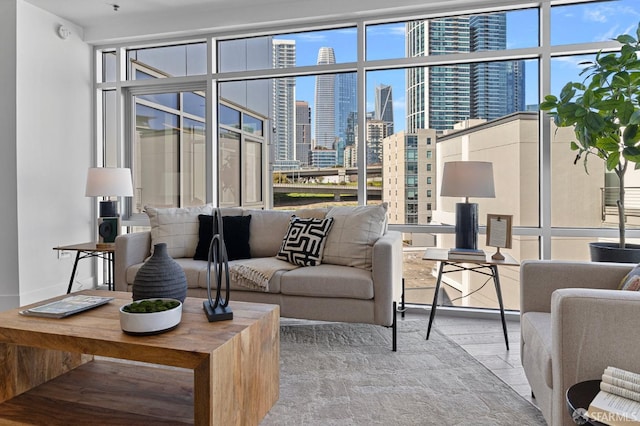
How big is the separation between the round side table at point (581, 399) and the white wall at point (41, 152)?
4.15m

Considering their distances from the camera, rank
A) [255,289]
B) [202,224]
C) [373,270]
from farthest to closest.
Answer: [202,224]
[255,289]
[373,270]

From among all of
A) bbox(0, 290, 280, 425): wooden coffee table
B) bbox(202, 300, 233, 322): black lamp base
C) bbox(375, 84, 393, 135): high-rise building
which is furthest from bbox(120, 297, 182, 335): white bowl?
bbox(375, 84, 393, 135): high-rise building

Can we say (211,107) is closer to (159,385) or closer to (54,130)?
(54,130)

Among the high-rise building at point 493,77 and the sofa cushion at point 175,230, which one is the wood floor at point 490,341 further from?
the sofa cushion at point 175,230

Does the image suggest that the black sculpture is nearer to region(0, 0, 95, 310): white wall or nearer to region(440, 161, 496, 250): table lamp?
region(440, 161, 496, 250): table lamp

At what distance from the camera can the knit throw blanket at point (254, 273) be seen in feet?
9.07

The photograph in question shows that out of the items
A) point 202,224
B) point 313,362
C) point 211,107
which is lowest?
point 313,362

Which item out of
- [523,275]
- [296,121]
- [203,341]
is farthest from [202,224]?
[523,275]

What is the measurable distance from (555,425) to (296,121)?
124 inches

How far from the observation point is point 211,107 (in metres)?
4.12

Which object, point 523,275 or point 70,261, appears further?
point 70,261

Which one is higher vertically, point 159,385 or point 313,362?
point 159,385

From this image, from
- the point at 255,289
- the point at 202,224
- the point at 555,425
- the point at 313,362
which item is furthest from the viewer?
the point at 202,224

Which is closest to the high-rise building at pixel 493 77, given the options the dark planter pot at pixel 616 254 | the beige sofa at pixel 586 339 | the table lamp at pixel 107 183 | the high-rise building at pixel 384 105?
the high-rise building at pixel 384 105
